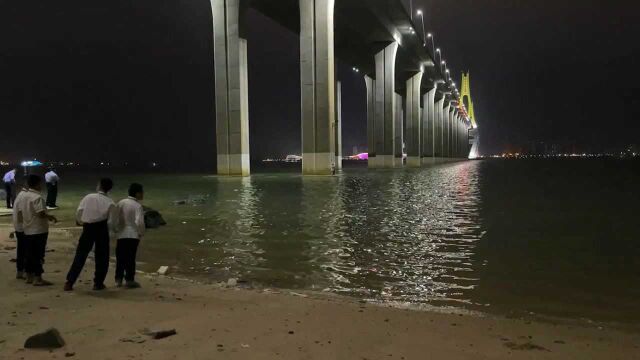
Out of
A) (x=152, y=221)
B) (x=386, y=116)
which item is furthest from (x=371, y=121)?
(x=152, y=221)

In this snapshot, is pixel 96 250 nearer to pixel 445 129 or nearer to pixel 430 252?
pixel 430 252

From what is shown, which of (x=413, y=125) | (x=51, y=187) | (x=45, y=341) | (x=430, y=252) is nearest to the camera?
(x=45, y=341)

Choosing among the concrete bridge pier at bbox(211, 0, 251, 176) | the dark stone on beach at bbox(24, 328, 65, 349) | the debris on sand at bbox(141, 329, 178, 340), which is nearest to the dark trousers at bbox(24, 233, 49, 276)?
the dark stone on beach at bbox(24, 328, 65, 349)

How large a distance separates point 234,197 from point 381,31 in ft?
159

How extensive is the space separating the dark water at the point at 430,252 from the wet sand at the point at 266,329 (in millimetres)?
955

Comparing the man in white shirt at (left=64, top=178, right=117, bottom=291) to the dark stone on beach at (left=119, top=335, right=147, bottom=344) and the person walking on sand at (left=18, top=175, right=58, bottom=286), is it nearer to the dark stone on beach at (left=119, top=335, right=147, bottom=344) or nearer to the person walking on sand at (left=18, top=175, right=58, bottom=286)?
the person walking on sand at (left=18, top=175, right=58, bottom=286)

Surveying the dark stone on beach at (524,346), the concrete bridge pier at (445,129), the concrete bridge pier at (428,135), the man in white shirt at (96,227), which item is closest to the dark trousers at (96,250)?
the man in white shirt at (96,227)

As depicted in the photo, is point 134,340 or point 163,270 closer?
point 134,340

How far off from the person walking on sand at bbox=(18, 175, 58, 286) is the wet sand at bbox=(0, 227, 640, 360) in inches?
14.1

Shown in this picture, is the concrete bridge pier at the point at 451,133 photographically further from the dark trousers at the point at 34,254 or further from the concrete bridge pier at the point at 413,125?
the dark trousers at the point at 34,254

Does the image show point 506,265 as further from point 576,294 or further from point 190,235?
point 190,235

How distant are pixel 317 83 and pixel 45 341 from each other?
133 feet

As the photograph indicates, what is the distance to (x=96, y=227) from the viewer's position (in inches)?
289

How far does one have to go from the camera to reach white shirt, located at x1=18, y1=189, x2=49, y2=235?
7.65 m
